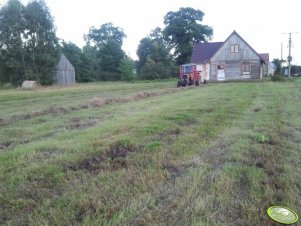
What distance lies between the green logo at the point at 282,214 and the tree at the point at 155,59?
48.3 meters

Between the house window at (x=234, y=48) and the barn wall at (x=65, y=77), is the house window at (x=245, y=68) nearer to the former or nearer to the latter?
the house window at (x=234, y=48)

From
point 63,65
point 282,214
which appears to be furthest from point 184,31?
point 282,214

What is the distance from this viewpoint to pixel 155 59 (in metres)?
53.3

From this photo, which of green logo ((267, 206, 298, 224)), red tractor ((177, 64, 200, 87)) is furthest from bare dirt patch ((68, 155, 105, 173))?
red tractor ((177, 64, 200, 87))

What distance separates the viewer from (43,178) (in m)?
3.83

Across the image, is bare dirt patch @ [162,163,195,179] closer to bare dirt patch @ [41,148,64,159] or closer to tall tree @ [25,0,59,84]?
bare dirt patch @ [41,148,64,159]

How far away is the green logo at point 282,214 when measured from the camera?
8.84ft

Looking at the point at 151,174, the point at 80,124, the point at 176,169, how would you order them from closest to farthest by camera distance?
the point at 151,174
the point at 176,169
the point at 80,124

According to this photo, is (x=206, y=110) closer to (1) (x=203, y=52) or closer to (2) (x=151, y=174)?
(2) (x=151, y=174)

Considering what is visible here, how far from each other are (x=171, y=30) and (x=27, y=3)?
1049 inches

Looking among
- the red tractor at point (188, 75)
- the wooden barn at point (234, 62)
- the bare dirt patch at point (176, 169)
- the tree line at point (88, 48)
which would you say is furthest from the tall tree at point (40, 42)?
the bare dirt patch at point (176, 169)

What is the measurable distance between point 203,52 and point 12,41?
1014 inches

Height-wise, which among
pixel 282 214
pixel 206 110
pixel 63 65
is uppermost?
pixel 63 65

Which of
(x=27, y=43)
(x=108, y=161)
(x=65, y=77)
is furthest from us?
(x=65, y=77)
